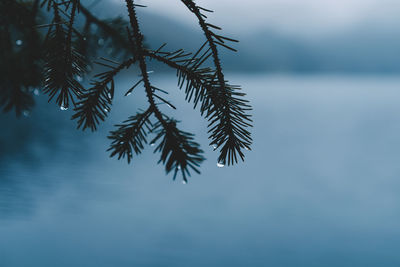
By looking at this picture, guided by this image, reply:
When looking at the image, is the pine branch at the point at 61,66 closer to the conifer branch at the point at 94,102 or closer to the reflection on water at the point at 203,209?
the conifer branch at the point at 94,102

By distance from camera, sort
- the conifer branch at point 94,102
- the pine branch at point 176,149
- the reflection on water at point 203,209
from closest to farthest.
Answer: the pine branch at point 176,149, the conifer branch at point 94,102, the reflection on water at point 203,209

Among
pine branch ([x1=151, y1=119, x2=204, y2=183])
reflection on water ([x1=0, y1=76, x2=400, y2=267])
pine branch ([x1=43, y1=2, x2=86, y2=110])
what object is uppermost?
pine branch ([x1=43, y1=2, x2=86, y2=110])

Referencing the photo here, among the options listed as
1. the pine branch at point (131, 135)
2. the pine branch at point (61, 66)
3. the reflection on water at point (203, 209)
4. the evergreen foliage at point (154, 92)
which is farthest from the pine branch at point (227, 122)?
the reflection on water at point (203, 209)

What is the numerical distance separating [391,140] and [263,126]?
27.4 feet

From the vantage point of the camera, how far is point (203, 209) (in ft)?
42.8

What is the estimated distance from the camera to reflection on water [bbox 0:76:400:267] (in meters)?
9.97

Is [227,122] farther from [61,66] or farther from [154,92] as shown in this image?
[61,66]

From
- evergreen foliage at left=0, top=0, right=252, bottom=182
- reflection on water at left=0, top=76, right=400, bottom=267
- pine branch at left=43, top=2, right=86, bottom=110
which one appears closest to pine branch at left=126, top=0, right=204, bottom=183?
evergreen foliage at left=0, top=0, right=252, bottom=182

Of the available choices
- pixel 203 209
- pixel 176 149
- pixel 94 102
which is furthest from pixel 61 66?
pixel 203 209

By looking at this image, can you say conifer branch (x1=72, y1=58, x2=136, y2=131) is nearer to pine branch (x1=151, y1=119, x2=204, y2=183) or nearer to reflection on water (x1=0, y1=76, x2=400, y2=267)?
pine branch (x1=151, y1=119, x2=204, y2=183)

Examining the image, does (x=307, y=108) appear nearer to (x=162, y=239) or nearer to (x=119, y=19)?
(x=162, y=239)

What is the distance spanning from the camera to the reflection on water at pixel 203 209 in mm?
9969

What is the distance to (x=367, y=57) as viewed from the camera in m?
136

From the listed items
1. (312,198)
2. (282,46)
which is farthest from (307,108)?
(282,46)
